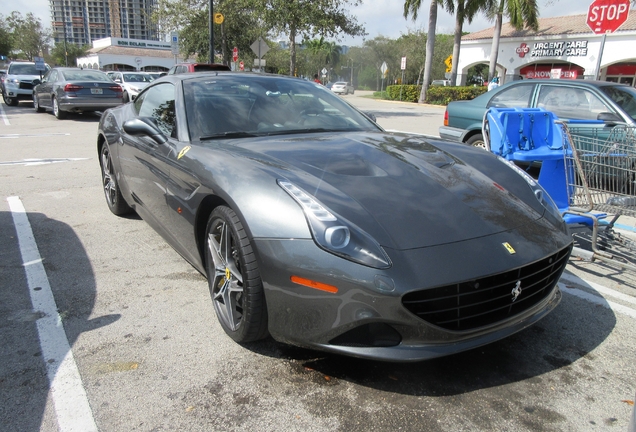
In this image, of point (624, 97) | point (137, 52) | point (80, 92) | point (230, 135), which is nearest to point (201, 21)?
point (80, 92)

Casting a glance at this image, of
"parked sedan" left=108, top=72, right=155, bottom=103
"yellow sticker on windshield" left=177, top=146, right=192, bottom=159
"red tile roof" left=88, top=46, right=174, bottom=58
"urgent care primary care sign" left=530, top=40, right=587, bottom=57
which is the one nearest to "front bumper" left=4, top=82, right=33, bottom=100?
"parked sedan" left=108, top=72, right=155, bottom=103

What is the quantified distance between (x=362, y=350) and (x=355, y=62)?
97.1 m

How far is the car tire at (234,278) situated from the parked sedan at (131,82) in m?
18.5

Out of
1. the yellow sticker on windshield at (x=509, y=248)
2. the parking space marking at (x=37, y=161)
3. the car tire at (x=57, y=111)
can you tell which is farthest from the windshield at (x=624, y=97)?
the car tire at (x=57, y=111)

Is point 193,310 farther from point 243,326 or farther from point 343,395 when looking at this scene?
point 343,395

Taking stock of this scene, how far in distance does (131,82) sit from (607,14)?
17637 mm

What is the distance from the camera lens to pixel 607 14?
30.8 feet

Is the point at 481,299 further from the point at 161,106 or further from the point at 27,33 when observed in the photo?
the point at 27,33

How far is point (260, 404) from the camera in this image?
7.42 ft

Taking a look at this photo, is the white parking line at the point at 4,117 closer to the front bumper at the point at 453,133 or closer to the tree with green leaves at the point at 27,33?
the front bumper at the point at 453,133

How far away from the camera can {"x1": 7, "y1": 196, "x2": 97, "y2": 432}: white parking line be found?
2.16 metres

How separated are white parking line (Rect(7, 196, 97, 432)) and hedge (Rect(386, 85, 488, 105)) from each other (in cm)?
2702

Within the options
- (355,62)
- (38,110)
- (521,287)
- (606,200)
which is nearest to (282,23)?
(38,110)

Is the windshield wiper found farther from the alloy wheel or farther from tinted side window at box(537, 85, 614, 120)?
tinted side window at box(537, 85, 614, 120)
